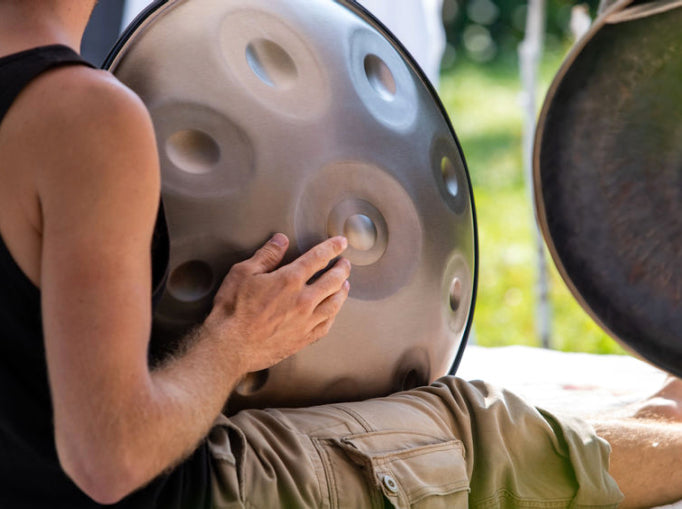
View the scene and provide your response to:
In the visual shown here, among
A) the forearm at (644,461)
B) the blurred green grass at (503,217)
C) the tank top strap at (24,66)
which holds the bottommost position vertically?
the blurred green grass at (503,217)

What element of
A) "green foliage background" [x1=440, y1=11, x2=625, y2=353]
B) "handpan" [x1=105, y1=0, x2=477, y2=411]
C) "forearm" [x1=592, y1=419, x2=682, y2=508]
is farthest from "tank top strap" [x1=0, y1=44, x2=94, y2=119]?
"green foliage background" [x1=440, y1=11, x2=625, y2=353]

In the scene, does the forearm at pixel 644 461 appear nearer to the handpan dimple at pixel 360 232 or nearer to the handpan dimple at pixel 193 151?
the handpan dimple at pixel 360 232

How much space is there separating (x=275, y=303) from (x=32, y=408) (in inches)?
10.4

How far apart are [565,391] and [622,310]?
1.78ft

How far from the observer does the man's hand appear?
3.05 ft

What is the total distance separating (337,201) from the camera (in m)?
1.05

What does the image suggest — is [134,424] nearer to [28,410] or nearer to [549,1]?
[28,410]

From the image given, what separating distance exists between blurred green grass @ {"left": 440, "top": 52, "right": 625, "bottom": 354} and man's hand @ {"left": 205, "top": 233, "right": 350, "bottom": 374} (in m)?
2.31

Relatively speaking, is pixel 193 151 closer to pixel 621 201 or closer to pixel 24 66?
pixel 24 66

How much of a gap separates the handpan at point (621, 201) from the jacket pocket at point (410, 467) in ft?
0.91

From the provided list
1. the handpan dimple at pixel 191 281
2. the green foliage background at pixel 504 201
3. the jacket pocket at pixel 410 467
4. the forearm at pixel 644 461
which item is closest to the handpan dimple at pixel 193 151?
the handpan dimple at pixel 191 281

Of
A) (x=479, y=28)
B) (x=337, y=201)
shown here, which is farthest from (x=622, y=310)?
(x=479, y=28)

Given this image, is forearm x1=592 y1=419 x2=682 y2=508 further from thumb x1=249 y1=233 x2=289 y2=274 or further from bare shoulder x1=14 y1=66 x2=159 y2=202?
bare shoulder x1=14 y1=66 x2=159 y2=202

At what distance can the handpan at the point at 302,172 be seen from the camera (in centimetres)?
99
